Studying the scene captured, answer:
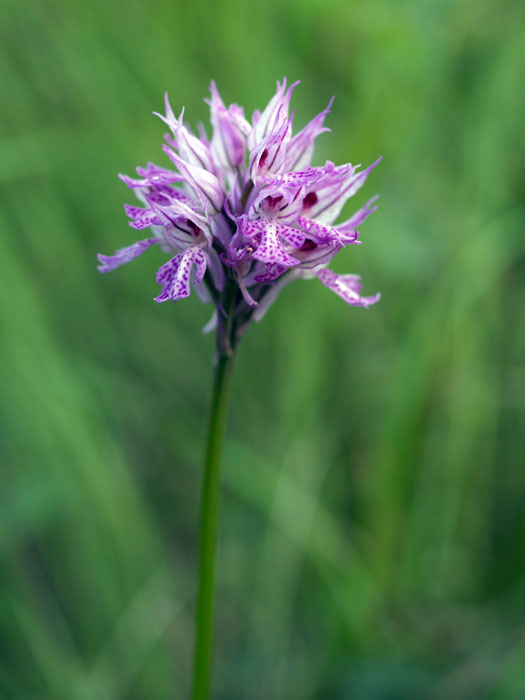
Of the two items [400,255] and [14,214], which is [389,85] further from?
[14,214]

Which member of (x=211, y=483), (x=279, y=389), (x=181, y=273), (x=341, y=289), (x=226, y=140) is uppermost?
(x=226, y=140)

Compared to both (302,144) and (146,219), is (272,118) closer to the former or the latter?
(302,144)

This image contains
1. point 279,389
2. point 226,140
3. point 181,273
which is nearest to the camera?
point 181,273

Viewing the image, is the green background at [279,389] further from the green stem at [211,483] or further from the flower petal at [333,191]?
the flower petal at [333,191]

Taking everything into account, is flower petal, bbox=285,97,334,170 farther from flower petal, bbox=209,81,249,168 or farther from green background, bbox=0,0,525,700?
green background, bbox=0,0,525,700

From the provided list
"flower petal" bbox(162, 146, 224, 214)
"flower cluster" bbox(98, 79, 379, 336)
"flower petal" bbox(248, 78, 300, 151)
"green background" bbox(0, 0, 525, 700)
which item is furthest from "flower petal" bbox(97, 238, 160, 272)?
"green background" bbox(0, 0, 525, 700)

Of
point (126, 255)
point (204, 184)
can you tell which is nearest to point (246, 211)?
point (204, 184)
